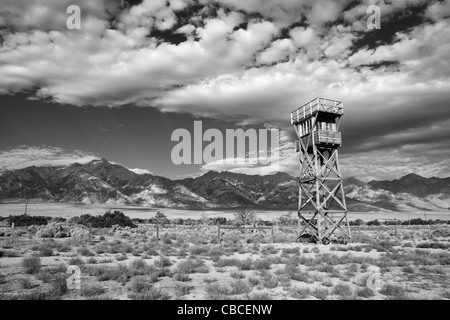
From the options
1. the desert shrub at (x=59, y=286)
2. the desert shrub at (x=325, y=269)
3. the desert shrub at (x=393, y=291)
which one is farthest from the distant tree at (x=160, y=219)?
the desert shrub at (x=393, y=291)

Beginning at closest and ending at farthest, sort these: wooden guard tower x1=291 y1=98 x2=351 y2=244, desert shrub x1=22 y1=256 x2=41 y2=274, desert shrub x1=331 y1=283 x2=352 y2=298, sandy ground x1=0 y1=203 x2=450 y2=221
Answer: desert shrub x1=331 y1=283 x2=352 y2=298
desert shrub x1=22 y1=256 x2=41 y2=274
wooden guard tower x1=291 y1=98 x2=351 y2=244
sandy ground x1=0 y1=203 x2=450 y2=221

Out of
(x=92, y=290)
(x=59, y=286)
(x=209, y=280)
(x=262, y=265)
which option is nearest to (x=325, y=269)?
(x=262, y=265)

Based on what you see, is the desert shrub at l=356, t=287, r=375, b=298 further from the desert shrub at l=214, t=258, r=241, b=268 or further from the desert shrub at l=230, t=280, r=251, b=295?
the desert shrub at l=214, t=258, r=241, b=268

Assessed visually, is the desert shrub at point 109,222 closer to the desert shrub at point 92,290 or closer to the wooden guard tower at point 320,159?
the wooden guard tower at point 320,159

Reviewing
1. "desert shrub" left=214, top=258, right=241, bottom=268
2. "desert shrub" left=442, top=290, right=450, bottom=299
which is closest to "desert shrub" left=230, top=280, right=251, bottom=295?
"desert shrub" left=214, top=258, right=241, bottom=268

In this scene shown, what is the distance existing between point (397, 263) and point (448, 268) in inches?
78.7

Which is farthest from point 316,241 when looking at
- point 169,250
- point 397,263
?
point 169,250

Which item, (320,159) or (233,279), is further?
(320,159)

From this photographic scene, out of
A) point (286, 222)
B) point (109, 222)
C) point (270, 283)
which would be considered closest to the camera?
point (270, 283)

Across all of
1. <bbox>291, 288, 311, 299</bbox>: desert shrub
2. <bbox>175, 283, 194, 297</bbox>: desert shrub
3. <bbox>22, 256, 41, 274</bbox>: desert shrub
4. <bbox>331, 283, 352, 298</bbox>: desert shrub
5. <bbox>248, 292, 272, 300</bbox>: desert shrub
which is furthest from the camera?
<bbox>22, 256, 41, 274</bbox>: desert shrub

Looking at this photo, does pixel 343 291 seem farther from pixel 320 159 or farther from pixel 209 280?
pixel 320 159

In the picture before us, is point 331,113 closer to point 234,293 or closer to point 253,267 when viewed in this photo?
point 253,267
